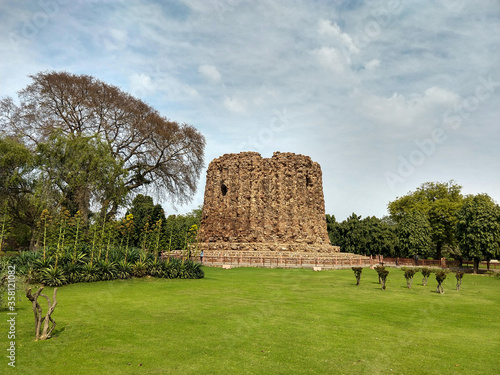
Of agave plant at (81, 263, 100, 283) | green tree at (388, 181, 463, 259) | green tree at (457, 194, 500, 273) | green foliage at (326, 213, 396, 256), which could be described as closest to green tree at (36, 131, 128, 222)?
agave plant at (81, 263, 100, 283)

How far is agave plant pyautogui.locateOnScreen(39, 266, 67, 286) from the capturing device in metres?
11.0

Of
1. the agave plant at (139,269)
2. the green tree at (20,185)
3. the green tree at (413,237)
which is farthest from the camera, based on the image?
the green tree at (413,237)

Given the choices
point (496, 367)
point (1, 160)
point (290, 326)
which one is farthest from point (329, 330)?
point (1, 160)

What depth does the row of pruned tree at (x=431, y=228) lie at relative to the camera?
2880cm

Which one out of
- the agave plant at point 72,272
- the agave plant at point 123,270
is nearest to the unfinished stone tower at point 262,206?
the agave plant at point 123,270

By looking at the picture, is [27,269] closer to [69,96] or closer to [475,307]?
[475,307]

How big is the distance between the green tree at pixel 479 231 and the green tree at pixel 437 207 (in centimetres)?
962

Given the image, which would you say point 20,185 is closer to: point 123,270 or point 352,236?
point 123,270

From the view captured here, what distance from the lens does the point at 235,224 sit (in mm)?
32062

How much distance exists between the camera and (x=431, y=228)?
129 ft

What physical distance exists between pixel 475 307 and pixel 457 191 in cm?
4193

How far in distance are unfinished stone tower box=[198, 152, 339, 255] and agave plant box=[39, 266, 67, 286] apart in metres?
18.8

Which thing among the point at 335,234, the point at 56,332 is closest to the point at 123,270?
the point at 56,332

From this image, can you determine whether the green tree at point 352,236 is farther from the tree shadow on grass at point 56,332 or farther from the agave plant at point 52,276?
the tree shadow on grass at point 56,332
